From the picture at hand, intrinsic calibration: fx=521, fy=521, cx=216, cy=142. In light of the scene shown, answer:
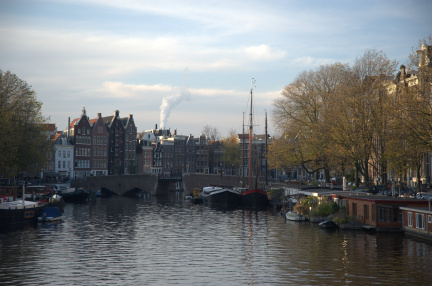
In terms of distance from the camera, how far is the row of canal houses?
114375 millimetres

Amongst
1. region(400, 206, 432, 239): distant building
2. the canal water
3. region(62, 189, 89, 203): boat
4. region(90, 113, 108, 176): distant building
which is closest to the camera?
the canal water

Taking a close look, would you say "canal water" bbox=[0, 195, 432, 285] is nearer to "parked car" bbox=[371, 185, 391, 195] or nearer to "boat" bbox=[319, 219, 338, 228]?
"boat" bbox=[319, 219, 338, 228]

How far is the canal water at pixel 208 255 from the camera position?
89.5ft

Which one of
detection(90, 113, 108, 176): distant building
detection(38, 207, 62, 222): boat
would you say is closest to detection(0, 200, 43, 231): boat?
detection(38, 207, 62, 222): boat

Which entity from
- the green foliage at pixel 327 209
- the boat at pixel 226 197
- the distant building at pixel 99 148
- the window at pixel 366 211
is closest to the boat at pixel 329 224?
the window at pixel 366 211

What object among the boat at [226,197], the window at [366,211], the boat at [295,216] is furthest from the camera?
the boat at [226,197]

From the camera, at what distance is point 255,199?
75.6 metres

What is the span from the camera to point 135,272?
29.0 m

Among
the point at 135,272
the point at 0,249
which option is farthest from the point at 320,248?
the point at 0,249

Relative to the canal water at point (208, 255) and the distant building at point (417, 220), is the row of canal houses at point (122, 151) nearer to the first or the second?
the canal water at point (208, 255)

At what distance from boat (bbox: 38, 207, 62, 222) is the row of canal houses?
143ft

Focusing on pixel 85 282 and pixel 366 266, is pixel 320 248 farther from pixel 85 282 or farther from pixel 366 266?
pixel 85 282

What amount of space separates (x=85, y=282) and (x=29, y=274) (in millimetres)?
3962

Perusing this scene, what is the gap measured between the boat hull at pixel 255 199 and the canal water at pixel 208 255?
72.4 ft
